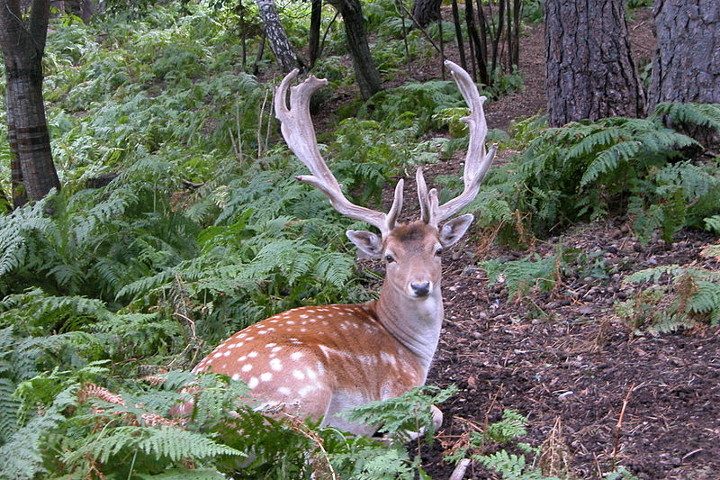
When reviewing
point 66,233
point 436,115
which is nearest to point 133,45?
point 436,115

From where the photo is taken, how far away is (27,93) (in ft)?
30.1

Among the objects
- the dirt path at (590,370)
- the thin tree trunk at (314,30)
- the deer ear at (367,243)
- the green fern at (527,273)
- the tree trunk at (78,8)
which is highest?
the tree trunk at (78,8)

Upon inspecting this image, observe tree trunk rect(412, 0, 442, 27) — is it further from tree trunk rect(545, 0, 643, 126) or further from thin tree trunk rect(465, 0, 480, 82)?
tree trunk rect(545, 0, 643, 126)

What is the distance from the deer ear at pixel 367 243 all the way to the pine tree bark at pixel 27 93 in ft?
15.4

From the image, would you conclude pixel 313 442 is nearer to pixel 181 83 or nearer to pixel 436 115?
pixel 436 115

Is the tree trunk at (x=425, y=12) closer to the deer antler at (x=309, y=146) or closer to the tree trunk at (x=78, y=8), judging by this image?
the deer antler at (x=309, y=146)

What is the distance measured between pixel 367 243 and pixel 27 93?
15.9ft

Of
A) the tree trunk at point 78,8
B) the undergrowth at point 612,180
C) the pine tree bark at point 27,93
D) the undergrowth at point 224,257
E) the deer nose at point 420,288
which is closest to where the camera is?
the undergrowth at point 224,257

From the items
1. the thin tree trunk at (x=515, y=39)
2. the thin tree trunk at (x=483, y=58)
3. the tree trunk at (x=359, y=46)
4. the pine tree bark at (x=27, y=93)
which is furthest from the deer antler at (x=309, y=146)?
the thin tree trunk at (x=515, y=39)

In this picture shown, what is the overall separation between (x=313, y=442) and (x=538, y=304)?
10.1 ft

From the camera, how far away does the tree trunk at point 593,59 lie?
8180mm

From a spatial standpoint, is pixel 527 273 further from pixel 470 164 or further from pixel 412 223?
pixel 412 223

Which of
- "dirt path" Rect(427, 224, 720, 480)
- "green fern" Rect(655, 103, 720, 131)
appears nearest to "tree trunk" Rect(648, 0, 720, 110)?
"green fern" Rect(655, 103, 720, 131)

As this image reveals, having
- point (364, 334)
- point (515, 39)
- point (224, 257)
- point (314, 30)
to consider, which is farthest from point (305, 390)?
point (314, 30)
